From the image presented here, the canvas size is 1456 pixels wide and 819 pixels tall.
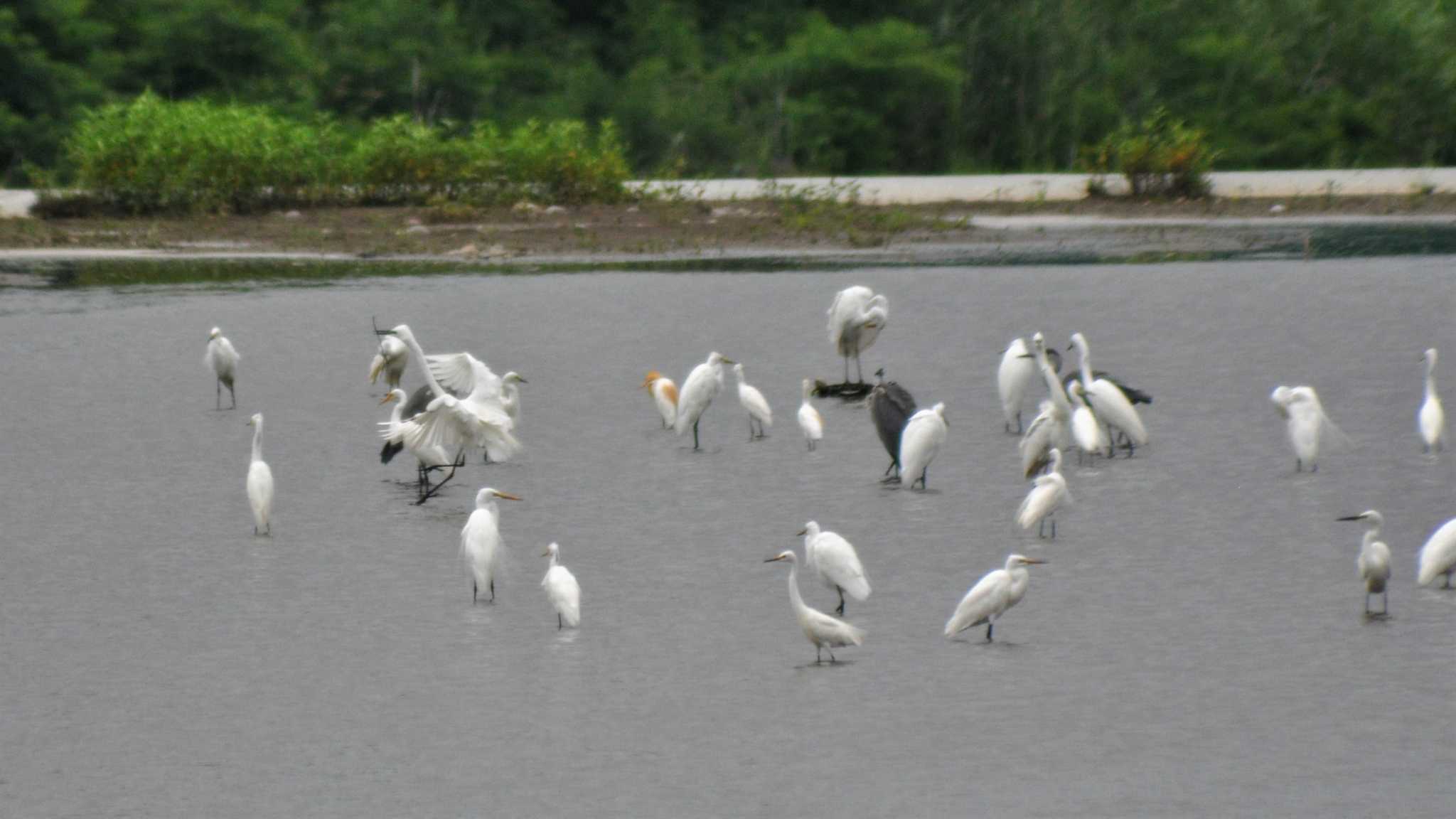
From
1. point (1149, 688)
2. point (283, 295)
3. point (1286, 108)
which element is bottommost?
point (1149, 688)

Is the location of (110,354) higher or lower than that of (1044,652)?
higher

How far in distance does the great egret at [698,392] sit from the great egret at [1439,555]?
16.6 ft

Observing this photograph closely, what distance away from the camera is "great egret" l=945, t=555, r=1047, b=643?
7.88 metres

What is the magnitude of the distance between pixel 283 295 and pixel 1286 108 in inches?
891

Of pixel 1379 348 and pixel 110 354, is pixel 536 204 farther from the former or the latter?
pixel 1379 348

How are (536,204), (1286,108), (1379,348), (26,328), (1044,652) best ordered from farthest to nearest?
(1286,108), (536,204), (26,328), (1379,348), (1044,652)

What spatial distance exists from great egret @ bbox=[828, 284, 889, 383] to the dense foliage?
20.7 meters

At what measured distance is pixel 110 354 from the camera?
57.2 ft

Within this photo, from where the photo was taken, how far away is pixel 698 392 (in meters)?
12.6

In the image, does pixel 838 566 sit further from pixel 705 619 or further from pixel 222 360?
pixel 222 360

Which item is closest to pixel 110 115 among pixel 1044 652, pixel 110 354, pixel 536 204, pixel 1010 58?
pixel 536 204

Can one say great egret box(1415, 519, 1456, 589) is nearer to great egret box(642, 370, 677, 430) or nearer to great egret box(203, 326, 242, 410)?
great egret box(642, 370, 677, 430)

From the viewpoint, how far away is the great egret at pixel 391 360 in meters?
14.3

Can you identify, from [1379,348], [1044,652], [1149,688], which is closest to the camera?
[1149,688]
